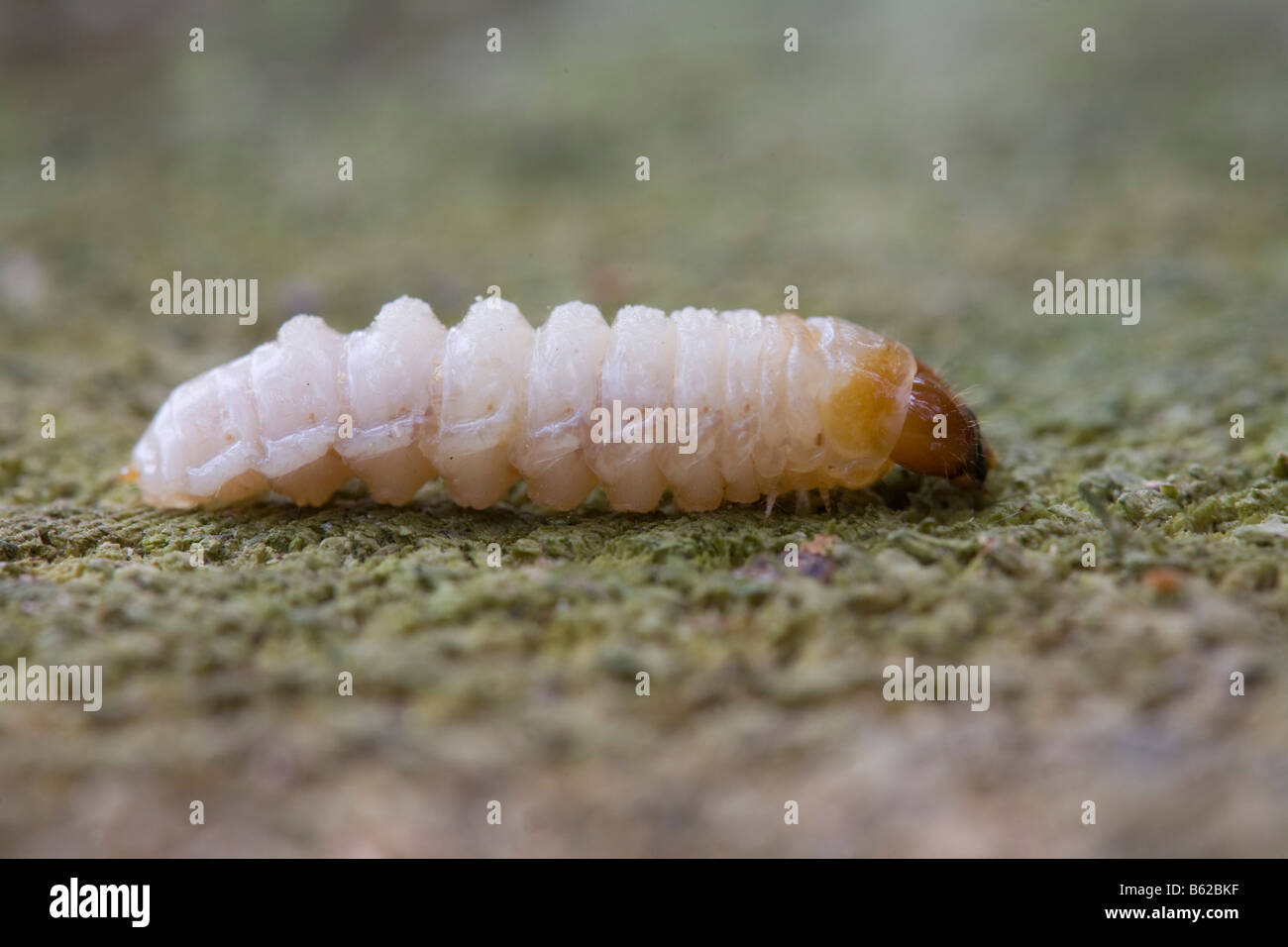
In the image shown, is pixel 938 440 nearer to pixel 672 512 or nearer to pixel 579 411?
pixel 672 512

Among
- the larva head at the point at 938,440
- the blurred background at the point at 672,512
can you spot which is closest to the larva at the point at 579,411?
the larva head at the point at 938,440

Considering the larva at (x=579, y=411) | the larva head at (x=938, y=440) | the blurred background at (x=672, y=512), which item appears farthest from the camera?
the larva head at (x=938, y=440)

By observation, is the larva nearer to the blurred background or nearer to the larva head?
the larva head

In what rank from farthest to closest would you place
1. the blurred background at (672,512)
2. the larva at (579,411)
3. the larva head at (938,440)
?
the larva head at (938,440) → the larva at (579,411) → the blurred background at (672,512)

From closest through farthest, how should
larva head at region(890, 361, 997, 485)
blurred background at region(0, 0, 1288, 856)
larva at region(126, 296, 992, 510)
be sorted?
blurred background at region(0, 0, 1288, 856)
larva at region(126, 296, 992, 510)
larva head at region(890, 361, 997, 485)

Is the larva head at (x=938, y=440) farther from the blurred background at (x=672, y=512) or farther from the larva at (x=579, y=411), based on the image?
the blurred background at (x=672, y=512)

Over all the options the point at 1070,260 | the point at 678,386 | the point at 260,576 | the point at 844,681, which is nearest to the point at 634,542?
the point at 678,386

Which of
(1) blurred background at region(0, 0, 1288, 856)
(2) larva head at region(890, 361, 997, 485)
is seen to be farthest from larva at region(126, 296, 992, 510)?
(1) blurred background at region(0, 0, 1288, 856)
